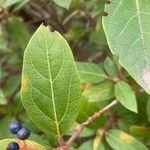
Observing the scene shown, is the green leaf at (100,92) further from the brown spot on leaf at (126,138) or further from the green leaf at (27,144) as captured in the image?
the green leaf at (27,144)

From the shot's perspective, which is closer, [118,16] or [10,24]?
[118,16]

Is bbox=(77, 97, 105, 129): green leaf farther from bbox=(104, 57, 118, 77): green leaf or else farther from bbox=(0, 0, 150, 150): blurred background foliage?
bbox=(104, 57, 118, 77): green leaf

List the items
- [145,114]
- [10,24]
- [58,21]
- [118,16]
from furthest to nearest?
[58,21], [10,24], [145,114], [118,16]

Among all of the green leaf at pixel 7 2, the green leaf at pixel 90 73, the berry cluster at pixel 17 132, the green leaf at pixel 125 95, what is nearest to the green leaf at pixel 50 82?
the berry cluster at pixel 17 132

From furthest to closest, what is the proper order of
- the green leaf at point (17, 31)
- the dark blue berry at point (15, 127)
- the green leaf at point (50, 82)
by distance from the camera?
the green leaf at point (17, 31), the dark blue berry at point (15, 127), the green leaf at point (50, 82)

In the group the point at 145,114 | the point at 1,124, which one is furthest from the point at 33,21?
the point at 145,114

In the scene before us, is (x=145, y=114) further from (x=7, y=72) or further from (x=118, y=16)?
(x=7, y=72)

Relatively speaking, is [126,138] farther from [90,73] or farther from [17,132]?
[17,132]
